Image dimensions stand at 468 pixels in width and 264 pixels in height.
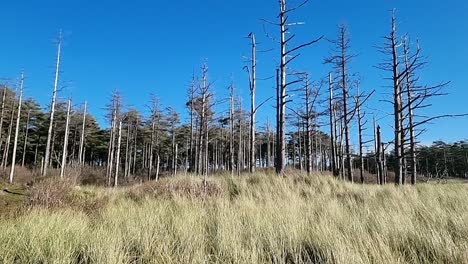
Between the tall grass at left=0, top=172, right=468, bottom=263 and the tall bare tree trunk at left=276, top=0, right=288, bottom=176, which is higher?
the tall bare tree trunk at left=276, top=0, right=288, bottom=176

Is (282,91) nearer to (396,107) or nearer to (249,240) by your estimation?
(396,107)

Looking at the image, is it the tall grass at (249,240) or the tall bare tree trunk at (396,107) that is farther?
the tall bare tree trunk at (396,107)

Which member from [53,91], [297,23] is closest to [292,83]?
[297,23]

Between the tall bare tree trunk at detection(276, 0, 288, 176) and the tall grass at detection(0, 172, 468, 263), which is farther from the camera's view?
the tall bare tree trunk at detection(276, 0, 288, 176)

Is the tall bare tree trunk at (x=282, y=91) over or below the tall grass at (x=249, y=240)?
over

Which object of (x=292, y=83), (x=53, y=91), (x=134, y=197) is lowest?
(x=134, y=197)

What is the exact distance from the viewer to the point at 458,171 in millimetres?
66312

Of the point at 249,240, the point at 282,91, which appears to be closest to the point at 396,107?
the point at 282,91

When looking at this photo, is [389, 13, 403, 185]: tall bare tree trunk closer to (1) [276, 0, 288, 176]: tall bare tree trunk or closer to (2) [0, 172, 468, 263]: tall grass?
(1) [276, 0, 288, 176]: tall bare tree trunk

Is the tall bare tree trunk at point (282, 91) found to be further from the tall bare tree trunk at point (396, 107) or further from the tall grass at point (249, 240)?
the tall grass at point (249, 240)

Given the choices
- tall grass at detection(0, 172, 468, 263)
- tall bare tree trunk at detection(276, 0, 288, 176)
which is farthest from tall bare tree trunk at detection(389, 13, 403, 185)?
tall grass at detection(0, 172, 468, 263)

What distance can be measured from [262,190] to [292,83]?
6431 mm

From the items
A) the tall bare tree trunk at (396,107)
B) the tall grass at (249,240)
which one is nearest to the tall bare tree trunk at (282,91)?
the tall bare tree trunk at (396,107)

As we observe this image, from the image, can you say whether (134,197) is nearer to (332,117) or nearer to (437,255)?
(437,255)
